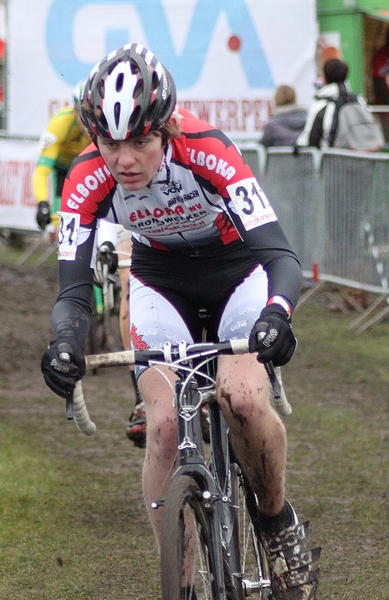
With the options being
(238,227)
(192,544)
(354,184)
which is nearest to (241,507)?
(192,544)

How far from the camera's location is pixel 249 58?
45.6 ft

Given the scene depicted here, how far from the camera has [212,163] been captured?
382 centimetres

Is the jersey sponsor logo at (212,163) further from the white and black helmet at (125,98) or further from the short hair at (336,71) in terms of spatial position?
the short hair at (336,71)

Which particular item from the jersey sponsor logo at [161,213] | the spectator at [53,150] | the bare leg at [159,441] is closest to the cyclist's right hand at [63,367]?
the bare leg at [159,441]

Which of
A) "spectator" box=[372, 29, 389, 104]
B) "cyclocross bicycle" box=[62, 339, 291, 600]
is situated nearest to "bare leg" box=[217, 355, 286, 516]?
"cyclocross bicycle" box=[62, 339, 291, 600]

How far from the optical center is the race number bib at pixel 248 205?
12.3 ft

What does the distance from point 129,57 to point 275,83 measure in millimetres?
10532

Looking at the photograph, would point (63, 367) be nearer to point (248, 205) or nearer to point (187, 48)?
point (248, 205)

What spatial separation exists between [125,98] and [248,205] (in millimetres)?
558

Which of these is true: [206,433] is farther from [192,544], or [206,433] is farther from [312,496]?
[192,544]

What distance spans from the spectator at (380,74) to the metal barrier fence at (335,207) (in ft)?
Result: 11.6

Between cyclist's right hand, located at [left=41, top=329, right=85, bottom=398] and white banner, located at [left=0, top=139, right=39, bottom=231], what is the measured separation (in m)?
10.7

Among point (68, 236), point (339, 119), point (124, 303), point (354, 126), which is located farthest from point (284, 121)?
point (68, 236)

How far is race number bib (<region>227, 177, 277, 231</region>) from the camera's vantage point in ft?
12.3
